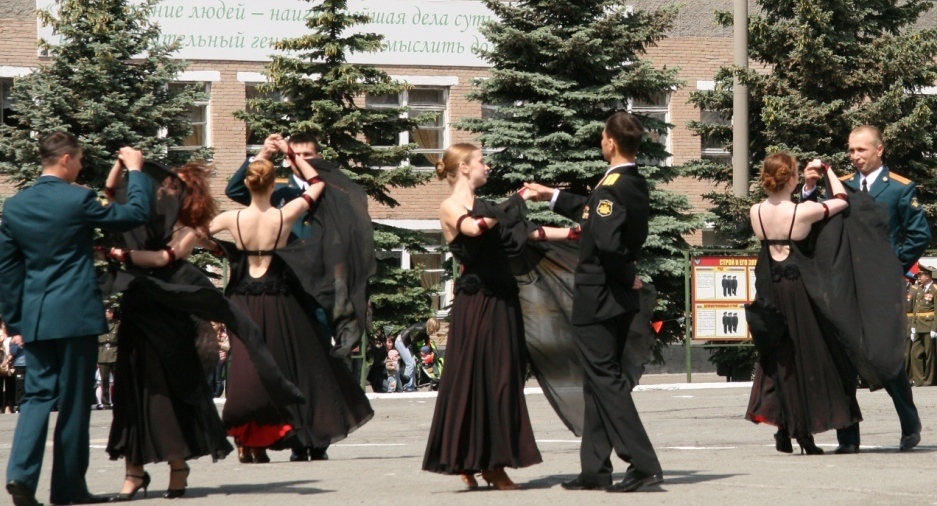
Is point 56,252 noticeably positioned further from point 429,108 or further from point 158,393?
point 429,108

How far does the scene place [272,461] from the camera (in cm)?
1125

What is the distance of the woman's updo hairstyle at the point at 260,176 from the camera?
10.6 m

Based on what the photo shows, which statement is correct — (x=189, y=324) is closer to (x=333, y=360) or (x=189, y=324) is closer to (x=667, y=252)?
(x=333, y=360)

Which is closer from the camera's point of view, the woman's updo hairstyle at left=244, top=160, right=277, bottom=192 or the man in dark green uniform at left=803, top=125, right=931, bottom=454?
the woman's updo hairstyle at left=244, top=160, right=277, bottom=192

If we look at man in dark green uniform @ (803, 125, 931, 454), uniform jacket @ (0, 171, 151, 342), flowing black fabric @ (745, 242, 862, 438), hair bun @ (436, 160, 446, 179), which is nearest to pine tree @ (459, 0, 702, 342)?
man in dark green uniform @ (803, 125, 931, 454)

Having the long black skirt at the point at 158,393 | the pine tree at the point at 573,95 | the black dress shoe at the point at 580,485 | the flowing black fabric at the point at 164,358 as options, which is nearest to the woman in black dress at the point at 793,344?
the black dress shoe at the point at 580,485

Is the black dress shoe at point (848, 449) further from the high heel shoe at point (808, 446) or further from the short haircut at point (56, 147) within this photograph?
the short haircut at point (56, 147)

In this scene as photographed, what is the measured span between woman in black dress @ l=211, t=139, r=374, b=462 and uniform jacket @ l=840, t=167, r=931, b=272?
3.73 m

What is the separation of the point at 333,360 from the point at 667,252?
16991 millimetres

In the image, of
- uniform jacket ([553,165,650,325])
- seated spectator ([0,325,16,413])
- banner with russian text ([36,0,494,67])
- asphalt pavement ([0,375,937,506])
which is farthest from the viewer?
banner with russian text ([36,0,494,67])

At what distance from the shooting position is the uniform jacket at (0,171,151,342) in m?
8.30

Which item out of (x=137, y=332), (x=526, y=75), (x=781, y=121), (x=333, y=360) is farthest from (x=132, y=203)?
(x=781, y=121)

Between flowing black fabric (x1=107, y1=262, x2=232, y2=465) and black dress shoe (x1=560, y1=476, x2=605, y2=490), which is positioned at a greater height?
flowing black fabric (x1=107, y1=262, x2=232, y2=465)

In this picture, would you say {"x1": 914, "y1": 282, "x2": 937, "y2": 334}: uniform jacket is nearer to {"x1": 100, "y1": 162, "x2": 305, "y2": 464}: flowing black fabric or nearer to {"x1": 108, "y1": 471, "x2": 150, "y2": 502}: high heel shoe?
{"x1": 100, "y1": 162, "x2": 305, "y2": 464}: flowing black fabric
